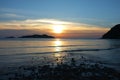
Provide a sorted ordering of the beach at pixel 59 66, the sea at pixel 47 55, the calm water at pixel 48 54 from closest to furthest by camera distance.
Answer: the beach at pixel 59 66 < the sea at pixel 47 55 < the calm water at pixel 48 54

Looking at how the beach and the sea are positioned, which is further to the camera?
the sea

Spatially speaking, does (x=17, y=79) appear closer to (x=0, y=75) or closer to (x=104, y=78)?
(x=0, y=75)

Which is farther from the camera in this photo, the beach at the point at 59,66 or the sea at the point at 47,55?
the sea at the point at 47,55

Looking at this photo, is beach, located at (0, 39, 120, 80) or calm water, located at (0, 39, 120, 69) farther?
calm water, located at (0, 39, 120, 69)

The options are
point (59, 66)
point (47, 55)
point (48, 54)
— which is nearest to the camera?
point (59, 66)

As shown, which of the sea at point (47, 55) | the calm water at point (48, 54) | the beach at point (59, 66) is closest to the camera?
the beach at point (59, 66)

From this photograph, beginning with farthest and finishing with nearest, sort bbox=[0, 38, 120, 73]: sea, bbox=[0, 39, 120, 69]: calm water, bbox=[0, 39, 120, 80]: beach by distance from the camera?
bbox=[0, 39, 120, 69]: calm water → bbox=[0, 38, 120, 73]: sea → bbox=[0, 39, 120, 80]: beach

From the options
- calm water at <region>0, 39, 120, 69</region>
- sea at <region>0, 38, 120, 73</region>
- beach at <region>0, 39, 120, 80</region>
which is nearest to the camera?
beach at <region>0, 39, 120, 80</region>

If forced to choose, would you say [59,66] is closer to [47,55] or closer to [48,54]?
[47,55]

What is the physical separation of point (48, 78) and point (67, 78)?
1598 millimetres

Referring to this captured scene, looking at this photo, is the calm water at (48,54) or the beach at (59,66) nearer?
the beach at (59,66)

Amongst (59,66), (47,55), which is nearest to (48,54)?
(47,55)

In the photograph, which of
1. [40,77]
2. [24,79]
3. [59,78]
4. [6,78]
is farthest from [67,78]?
[6,78]

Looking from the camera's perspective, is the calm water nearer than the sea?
No
